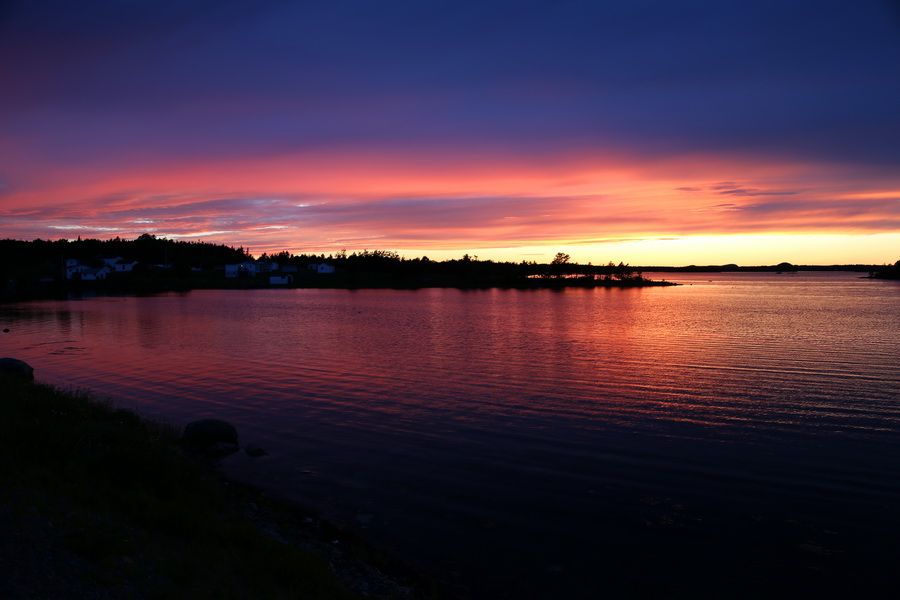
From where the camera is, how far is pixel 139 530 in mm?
10281

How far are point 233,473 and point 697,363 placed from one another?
2928 centimetres

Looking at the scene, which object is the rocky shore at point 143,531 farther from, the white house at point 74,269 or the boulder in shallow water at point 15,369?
the white house at point 74,269

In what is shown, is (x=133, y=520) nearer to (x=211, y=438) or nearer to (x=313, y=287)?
(x=211, y=438)

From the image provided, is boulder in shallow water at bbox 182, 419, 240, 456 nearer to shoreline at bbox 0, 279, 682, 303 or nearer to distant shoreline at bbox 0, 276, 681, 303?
shoreline at bbox 0, 279, 682, 303

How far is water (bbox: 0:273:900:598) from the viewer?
12.5 metres

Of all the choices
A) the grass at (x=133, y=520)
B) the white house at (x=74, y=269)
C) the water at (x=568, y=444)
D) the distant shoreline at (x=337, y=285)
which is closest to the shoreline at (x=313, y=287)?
the distant shoreline at (x=337, y=285)

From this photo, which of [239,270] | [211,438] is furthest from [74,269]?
[211,438]

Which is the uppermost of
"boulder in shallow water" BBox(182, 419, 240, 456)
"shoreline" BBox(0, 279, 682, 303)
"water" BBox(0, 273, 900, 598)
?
"shoreline" BBox(0, 279, 682, 303)

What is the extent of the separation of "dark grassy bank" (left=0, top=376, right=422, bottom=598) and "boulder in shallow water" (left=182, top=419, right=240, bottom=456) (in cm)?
339

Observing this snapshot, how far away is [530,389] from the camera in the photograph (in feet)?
95.3

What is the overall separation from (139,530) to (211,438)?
9329 millimetres

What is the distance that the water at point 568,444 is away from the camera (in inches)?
493

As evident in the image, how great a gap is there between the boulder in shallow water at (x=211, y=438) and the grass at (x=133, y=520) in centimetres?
401

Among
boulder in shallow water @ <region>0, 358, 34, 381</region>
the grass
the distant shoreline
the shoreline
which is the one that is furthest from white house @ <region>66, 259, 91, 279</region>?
the grass
